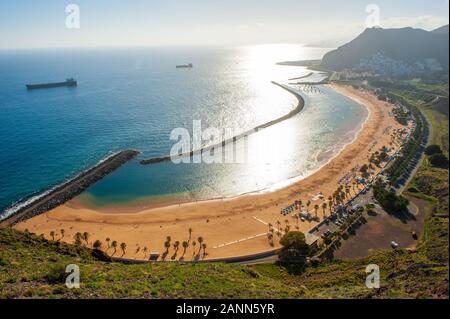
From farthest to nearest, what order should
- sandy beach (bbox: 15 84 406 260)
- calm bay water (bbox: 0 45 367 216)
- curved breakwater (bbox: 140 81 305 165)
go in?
curved breakwater (bbox: 140 81 305 165), calm bay water (bbox: 0 45 367 216), sandy beach (bbox: 15 84 406 260)

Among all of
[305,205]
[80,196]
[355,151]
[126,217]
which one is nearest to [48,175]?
[80,196]

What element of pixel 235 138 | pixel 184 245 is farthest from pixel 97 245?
pixel 235 138

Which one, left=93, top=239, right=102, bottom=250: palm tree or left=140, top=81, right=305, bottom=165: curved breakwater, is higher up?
left=140, top=81, right=305, bottom=165: curved breakwater

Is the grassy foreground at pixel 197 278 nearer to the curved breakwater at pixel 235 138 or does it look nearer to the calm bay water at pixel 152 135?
the calm bay water at pixel 152 135

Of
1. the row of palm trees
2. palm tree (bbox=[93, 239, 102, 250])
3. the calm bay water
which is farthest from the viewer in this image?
the calm bay water

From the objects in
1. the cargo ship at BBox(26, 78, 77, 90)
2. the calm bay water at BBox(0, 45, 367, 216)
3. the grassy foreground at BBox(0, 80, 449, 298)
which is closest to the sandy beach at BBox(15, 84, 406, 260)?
the calm bay water at BBox(0, 45, 367, 216)

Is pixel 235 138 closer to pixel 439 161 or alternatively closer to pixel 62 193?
pixel 62 193

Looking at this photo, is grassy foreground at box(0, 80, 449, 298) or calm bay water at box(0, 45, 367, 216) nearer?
grassy foreground at box(0, 80, 449, 298)

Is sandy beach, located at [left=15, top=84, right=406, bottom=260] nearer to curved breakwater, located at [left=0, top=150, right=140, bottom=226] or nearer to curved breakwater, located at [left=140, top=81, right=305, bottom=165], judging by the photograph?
curved breakwater, located at [left=0, top=150, right=140, bottom=226]
